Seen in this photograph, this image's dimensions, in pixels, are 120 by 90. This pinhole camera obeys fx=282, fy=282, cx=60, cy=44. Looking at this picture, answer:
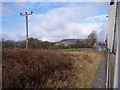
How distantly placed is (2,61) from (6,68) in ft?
2.27

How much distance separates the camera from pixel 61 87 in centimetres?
1262

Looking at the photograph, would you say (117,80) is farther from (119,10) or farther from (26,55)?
(26,55)

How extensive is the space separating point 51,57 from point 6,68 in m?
7.15

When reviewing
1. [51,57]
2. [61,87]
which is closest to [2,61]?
[61,87]

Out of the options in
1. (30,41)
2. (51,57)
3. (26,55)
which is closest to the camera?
(26,55)

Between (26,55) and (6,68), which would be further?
(26,55)

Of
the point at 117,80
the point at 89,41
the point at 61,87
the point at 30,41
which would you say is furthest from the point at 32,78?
the point at 89,41

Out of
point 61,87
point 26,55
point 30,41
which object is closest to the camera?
point 61,87

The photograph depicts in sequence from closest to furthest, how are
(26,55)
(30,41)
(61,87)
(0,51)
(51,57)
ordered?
(61,87)
(0,51)
(26,55)
(51,57)
(30,41)

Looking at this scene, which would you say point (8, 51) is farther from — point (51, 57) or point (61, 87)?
point (51, 57)

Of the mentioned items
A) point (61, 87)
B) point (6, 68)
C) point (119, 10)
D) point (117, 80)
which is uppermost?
point (119, 10)

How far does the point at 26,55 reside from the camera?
15406 mm

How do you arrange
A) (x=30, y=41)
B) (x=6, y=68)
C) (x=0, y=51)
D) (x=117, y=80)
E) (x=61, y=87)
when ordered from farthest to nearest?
(x=30, y=41), (x=0, y=51), (x=61, y=87), (x=6, y=68), (x=117, y=80)

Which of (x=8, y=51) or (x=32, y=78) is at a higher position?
(x=8, y=51)
